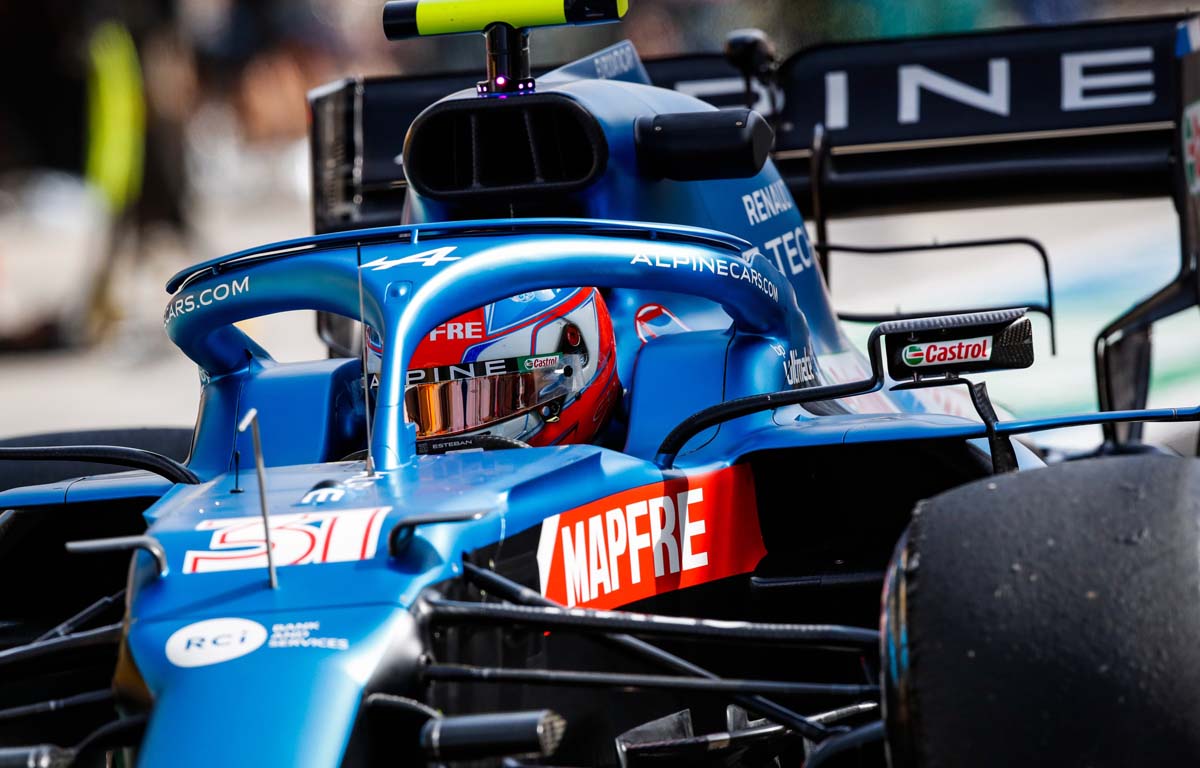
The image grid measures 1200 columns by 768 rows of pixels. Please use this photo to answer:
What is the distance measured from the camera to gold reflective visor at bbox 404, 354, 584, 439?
3266mm

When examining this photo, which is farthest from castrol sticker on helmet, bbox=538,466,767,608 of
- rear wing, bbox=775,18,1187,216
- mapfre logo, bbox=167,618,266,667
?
rear wing, bbox=775,18,1187,216

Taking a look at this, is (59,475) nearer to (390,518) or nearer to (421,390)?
(421,390)

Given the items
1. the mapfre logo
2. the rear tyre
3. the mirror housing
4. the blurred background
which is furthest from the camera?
the blurred background

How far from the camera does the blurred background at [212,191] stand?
43.1 ft

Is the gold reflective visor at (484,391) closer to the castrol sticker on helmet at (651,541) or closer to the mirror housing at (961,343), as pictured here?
the castrol sticker on helmet at (651,541)

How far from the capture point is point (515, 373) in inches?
132

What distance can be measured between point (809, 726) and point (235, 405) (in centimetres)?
148

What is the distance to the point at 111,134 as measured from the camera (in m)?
15.4

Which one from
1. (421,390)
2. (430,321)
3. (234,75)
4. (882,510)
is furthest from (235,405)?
(234,75)

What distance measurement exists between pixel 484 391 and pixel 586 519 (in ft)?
2.19

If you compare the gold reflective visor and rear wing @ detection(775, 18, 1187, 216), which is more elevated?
rear wing @ detection(775, 18, 1187, 216)

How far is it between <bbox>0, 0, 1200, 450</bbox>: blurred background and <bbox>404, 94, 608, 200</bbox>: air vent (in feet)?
24.1

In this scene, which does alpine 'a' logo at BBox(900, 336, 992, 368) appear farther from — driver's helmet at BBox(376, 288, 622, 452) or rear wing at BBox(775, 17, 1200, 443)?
rear wing at BBox(775, 17, 1200, 443)

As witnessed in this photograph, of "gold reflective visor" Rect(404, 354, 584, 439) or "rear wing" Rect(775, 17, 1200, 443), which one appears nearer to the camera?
"gold reflective visor" Rect(404, 354, 584, 439)
